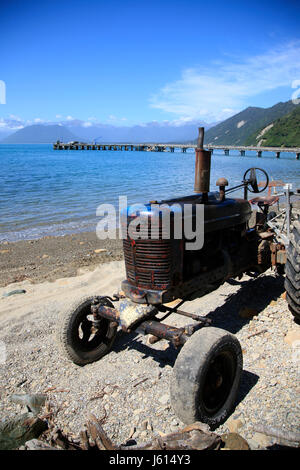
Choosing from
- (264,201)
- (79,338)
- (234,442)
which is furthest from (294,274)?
(79,338)

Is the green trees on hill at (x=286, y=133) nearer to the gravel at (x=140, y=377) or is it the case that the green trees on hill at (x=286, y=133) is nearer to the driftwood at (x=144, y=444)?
the gravel at (x=140, y=377)

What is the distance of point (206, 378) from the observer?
130 inches

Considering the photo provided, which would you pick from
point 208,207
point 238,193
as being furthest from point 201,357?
point 238,193

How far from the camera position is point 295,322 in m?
4.85

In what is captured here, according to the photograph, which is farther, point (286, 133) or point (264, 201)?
point (286, 133)

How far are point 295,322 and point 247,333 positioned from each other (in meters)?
0.72

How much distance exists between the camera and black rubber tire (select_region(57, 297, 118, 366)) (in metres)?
4.14

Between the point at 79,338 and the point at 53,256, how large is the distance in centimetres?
539

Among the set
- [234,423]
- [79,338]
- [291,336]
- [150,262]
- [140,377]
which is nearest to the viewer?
[234,423]

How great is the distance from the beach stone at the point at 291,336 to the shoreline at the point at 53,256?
4740mm

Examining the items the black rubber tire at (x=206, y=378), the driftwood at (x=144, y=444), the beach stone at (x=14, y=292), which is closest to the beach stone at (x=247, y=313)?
the black rubber tire at (x=206, y=378)

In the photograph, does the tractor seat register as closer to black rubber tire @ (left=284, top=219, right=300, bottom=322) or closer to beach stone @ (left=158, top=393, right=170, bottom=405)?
A: black rubber tire @ (left=284, top=219, right=300, bottom=322)

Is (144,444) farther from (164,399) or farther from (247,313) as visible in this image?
(247,313)
